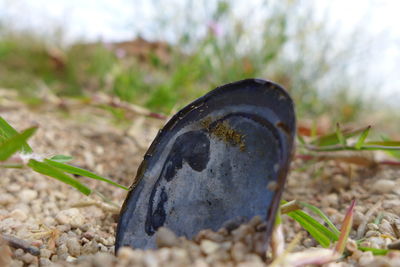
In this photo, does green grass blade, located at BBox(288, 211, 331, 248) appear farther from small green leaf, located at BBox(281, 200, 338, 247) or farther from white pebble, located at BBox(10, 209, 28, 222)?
white pebble, located at BBox(10, 209, 28, 222)

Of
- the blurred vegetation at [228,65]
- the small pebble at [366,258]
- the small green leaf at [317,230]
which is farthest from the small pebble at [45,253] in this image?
the blurred vegetation at [228,65]


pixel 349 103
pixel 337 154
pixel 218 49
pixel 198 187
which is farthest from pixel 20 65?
pixel 198 187

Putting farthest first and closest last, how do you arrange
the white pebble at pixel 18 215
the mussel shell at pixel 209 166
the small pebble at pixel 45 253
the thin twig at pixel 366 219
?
the white pebble at pixel 18 215, the thin twig at pixel 366 219, the small pebble at pixel 45 253, the mussel shell at pixel 209 166

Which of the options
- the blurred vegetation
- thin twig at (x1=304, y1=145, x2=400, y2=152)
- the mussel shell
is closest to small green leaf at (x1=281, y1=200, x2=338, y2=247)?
the mussel shell

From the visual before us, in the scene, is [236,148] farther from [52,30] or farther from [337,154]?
[52,30]

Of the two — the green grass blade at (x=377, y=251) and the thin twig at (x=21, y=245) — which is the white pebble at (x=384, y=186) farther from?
the thin twig at (x=21, y=245)

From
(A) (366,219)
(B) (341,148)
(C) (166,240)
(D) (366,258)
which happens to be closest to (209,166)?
(C) (166,240)
